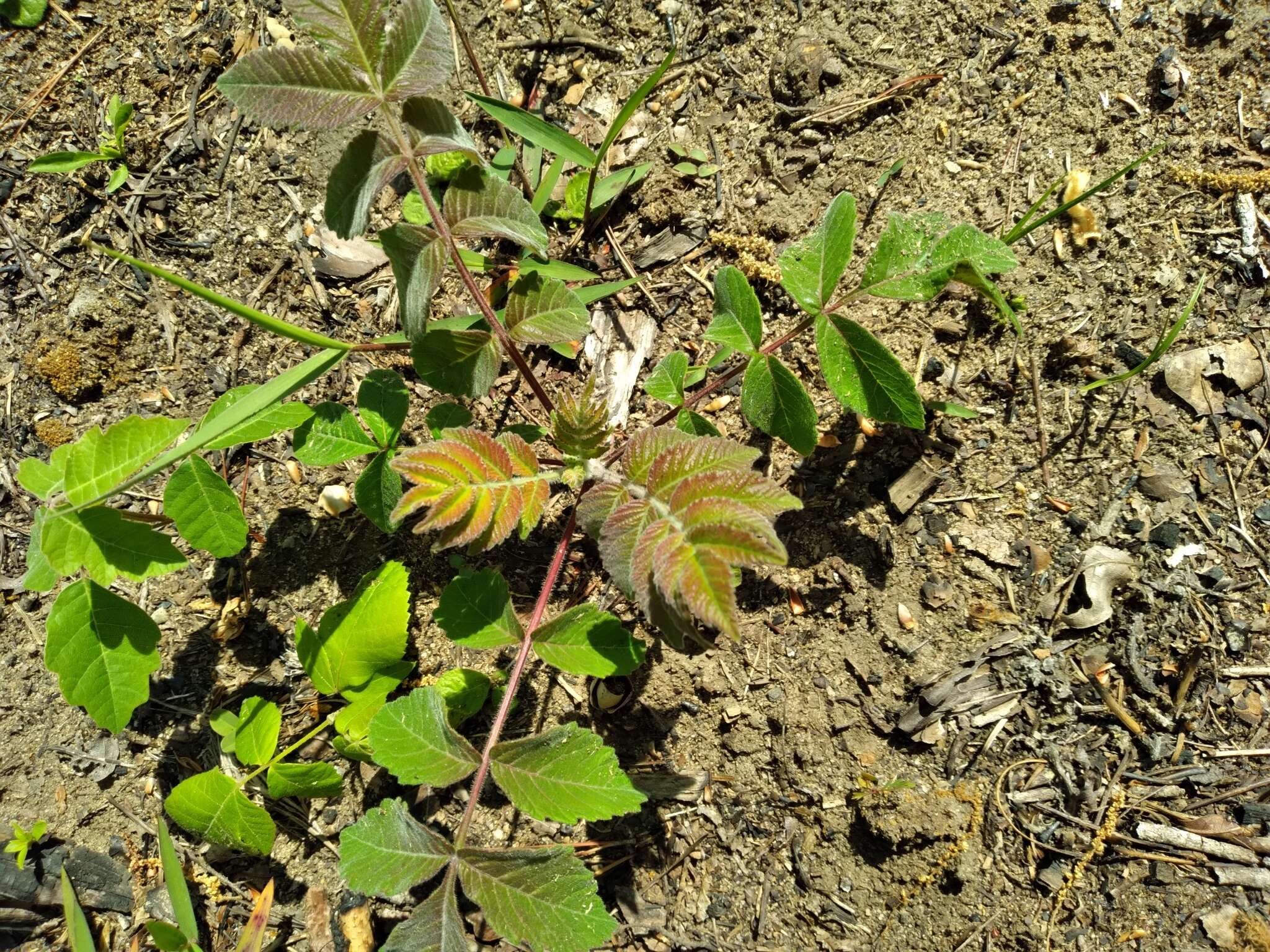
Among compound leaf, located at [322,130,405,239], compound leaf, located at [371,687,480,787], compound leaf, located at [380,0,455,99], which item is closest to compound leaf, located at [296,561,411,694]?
compound leaf, located at [371,687,480,787]

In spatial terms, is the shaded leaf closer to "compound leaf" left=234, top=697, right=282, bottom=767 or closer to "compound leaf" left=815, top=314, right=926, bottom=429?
"compound leaf" left=815, top=314, right=926, bottom=429

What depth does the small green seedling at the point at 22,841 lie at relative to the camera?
93.2 inches

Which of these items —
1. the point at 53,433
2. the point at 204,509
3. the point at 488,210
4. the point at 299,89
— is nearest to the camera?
the point at 299,89

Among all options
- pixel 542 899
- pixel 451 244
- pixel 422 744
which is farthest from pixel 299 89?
pixel 542 899

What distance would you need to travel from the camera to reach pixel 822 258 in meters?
1.99

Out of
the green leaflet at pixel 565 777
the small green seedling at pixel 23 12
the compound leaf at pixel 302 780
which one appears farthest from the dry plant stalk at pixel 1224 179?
the small green seedling at pixel 23 12

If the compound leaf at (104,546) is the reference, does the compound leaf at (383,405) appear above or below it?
above

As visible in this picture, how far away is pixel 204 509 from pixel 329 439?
38 centimetres

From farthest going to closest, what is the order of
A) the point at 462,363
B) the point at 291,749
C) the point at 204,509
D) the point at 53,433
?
the point at 53,433 → the point at 291,749 → the point at 204,509 → the point at 462,363

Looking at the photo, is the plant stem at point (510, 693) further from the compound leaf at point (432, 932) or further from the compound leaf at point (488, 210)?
the compound leaf at point (488, 210)

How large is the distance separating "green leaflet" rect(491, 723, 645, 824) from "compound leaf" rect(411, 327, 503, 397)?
87cm

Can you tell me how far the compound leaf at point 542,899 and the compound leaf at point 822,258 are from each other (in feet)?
4.72

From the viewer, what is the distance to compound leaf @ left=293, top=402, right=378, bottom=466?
7.05 feet

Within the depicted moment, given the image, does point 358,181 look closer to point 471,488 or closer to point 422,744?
point 471,488
